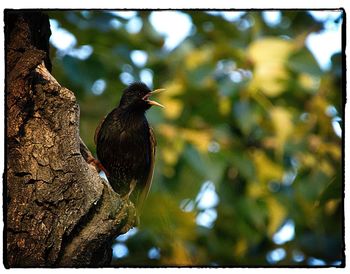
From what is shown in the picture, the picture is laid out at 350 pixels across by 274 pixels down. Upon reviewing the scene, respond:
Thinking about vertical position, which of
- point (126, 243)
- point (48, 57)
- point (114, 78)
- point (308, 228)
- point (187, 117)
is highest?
point (48, 57)

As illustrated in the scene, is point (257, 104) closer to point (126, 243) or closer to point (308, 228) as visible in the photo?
point (308, 228)

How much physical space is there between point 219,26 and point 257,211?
2.79ft

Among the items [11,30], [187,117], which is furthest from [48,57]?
[187,117]

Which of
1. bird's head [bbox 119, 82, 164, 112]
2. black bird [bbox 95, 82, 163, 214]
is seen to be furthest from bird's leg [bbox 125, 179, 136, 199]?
bird's head [bbox 119, 82, 164, 112]

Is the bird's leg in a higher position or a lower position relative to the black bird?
lower

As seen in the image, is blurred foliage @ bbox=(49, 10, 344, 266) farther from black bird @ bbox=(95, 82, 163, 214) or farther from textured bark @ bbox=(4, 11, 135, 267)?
textured bark @ bbox=(4, 11, 135, 267)

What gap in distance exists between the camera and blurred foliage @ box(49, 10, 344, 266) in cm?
290

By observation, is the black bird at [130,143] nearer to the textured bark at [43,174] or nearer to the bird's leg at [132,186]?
the bird's leg at [132,186]

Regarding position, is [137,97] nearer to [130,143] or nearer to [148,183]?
[130,143]

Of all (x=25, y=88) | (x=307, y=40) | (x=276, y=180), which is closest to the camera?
(x=25, y=88)

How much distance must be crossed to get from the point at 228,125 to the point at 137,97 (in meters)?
1.10

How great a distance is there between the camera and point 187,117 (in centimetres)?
344

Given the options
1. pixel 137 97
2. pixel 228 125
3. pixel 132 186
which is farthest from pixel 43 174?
pixel 228 125

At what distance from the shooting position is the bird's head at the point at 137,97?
258cm
